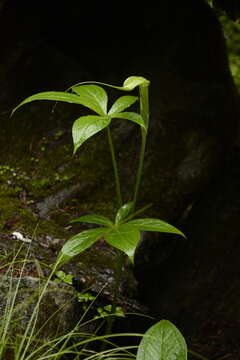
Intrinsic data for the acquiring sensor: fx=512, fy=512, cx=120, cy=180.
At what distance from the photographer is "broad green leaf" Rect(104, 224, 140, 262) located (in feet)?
5.22

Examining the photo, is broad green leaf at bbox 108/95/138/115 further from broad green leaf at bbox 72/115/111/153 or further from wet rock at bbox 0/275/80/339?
wet rock at bbox 0/275/80/339

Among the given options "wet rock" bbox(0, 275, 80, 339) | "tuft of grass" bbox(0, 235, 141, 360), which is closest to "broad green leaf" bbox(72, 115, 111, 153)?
"tuft of grass" bbox(0, 235, 141, 360)

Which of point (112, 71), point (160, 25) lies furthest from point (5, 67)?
point (160, 25)

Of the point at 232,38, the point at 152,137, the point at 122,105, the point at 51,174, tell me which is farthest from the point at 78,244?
the point at 232,38

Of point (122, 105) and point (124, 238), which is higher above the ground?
point (122, 105)

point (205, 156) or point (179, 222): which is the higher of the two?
point (205, 156)

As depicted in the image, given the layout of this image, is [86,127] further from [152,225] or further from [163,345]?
[163,345]

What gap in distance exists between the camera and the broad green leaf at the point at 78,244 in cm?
170

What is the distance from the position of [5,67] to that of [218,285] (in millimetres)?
1909

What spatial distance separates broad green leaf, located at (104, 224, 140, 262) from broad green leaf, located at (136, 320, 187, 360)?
0.94ft

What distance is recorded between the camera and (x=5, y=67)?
3.33 m

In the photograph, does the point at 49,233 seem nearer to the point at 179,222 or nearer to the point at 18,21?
the point at 179,222

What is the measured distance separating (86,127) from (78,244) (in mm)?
410

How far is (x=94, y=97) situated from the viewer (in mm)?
1789
